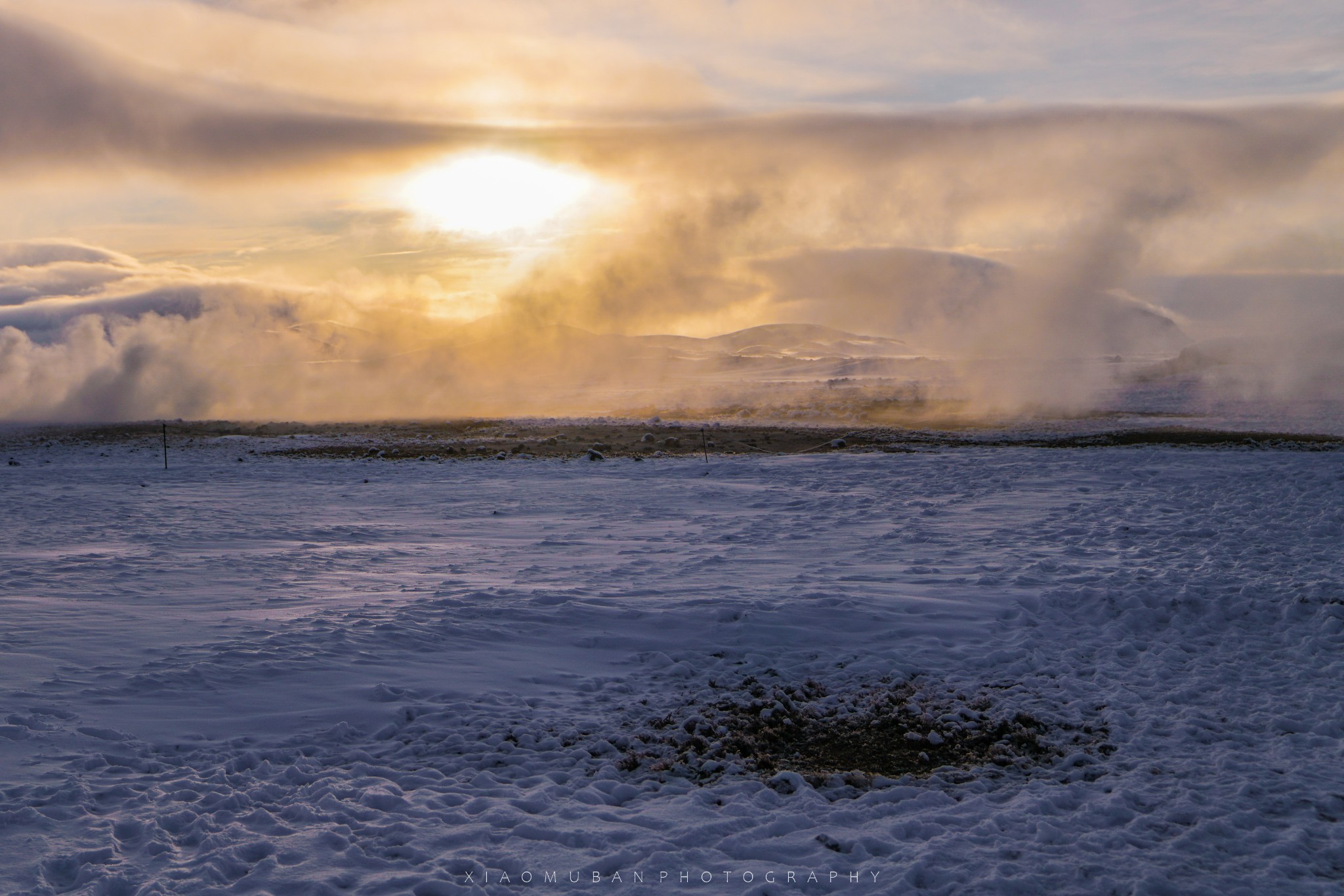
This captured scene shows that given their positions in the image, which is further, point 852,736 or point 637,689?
point 637,689

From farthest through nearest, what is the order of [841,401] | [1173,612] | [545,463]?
[841,401] → [545,463] → [1173,612]

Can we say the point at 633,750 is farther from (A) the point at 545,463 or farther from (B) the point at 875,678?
(A) the point at 545,463

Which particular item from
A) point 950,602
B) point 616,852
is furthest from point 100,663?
point 950,602

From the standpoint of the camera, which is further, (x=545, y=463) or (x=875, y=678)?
(x=545, y=463)

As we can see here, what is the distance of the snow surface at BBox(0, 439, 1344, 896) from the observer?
5.76 meters

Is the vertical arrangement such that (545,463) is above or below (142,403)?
below

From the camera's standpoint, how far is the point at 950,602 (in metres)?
11.4

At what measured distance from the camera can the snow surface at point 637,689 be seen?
5.76m

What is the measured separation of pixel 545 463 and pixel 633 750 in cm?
2179

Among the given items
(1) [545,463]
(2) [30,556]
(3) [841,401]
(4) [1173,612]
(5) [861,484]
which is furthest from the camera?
(3) [841,401]

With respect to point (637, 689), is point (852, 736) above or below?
below

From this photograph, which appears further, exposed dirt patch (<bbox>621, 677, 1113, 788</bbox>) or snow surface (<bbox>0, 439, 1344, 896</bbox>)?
exposed dirt patch (<bbox>621, 677, 1113, 788</bbox>)

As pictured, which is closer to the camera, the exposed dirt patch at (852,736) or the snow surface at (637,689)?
the snow surface at (637,689)

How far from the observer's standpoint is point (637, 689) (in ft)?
29.9
